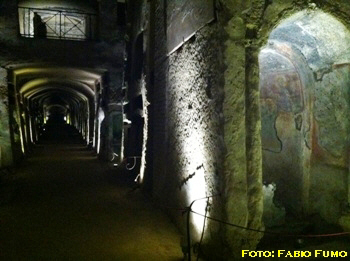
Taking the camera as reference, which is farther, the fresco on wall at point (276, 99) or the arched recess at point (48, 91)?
the arched recess at point (48, 91)

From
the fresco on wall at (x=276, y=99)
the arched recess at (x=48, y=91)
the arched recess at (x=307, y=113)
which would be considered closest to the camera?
the arched recess at (x=307, y=113)

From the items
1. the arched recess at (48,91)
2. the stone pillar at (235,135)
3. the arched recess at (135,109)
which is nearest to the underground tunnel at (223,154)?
the stone pillar at (235,135)

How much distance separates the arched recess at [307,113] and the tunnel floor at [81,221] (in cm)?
219

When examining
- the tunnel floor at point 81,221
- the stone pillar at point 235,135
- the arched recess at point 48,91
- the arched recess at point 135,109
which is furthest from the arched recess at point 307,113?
the arched recess at point 48,91

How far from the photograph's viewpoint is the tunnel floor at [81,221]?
4.83 meters

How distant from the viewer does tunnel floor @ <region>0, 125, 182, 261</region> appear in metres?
4.83

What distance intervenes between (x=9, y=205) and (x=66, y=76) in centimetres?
926

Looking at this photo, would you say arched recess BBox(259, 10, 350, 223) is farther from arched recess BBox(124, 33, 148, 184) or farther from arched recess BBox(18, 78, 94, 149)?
arched recess BBox(18, 78, 94, 149)

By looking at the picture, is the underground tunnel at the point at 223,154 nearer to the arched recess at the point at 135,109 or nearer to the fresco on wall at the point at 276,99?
the fresco on wall at the point at 276,99

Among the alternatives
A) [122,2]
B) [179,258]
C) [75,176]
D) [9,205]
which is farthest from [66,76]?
[179,258]

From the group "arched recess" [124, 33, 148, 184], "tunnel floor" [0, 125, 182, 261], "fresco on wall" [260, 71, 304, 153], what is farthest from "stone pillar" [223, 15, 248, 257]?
"arched recess" [124, 33, 148, 184]

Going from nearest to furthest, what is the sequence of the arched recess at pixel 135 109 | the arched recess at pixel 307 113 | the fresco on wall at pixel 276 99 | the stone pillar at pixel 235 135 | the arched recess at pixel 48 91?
1. the stone pillar at pixel 235 135
2. the arched recess at pixel 307 113
3. the fresco on wall at pixel 276 99
4. the arched recess at pixel 135 109
5. the arched recess at pixel 48 91

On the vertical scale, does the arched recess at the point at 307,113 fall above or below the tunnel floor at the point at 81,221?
above

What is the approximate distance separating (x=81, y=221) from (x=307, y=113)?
185 inches
